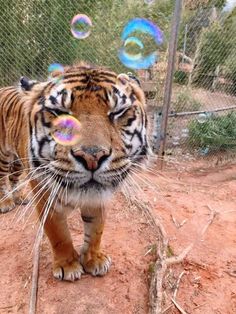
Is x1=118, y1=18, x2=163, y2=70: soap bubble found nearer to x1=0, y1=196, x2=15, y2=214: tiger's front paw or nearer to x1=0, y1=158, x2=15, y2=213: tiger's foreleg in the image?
x1=0, y1=158, x2=15, y2=213: tiger's foreleg

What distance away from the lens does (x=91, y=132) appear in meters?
2.10

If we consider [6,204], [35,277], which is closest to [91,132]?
[35,277]

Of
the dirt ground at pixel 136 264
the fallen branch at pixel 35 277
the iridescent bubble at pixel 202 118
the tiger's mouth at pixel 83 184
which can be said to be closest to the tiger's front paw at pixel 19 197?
the dirt ground at pixel 136 264

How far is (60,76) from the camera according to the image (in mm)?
2531

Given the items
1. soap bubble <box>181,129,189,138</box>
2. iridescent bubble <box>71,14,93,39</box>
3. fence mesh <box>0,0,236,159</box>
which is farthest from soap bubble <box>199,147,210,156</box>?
iridescent bubble <box>71,14,93,39</box>

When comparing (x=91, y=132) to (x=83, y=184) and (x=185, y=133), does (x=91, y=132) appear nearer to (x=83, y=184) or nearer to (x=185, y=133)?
(x=83, y=184)

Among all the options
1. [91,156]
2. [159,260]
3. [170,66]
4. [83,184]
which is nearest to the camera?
[91,156]

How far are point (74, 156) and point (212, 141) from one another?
5.12 m

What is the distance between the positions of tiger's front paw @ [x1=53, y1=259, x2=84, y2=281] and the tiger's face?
0.80 meters

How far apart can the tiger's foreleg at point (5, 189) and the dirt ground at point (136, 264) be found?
13cm

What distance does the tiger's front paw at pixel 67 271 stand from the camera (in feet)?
9.84

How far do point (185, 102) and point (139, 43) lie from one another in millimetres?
3065

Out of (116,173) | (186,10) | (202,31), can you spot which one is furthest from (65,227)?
(186,10)

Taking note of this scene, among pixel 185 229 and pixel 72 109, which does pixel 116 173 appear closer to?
pixel 72 109
